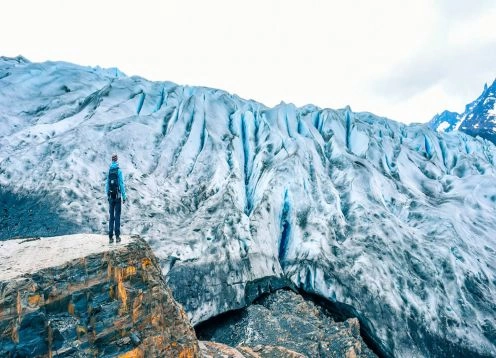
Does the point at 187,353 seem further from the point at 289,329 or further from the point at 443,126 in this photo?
the point at 443,126

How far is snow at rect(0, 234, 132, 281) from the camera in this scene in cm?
666

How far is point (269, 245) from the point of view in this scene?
1852cm

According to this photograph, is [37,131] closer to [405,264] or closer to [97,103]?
[97,103]

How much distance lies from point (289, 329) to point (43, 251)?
32.5 ft

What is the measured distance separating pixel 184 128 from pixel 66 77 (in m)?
13.0

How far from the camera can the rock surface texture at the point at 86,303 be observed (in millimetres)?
6094

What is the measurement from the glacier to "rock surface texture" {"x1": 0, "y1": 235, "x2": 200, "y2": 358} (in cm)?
782

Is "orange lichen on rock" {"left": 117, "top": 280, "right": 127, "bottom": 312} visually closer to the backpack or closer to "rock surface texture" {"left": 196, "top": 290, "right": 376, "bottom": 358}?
the backpack

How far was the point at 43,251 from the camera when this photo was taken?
24.5 feet

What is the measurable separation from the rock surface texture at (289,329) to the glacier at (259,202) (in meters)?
0.75

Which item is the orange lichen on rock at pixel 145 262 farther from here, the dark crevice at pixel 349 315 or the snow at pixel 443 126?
the snow at pixel 443 126

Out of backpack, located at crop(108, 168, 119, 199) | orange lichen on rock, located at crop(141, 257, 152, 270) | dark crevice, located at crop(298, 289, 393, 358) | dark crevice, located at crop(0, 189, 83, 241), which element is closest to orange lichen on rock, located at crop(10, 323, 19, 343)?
orange lichen on rock, located at crop(141, 257, 152, 270)

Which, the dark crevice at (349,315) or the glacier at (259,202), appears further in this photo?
the glacier at (259,202)

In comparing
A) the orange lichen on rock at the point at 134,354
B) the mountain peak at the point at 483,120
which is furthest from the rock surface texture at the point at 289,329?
the mountain peak at the point at 483,120
